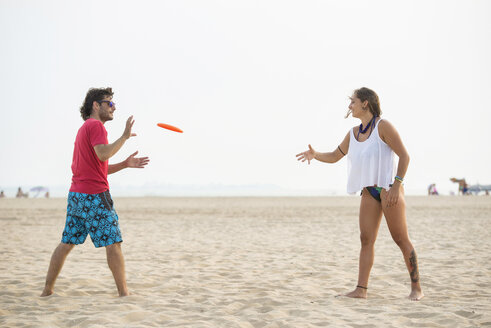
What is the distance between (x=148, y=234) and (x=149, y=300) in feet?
22.2

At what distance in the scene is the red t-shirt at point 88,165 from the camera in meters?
4.19

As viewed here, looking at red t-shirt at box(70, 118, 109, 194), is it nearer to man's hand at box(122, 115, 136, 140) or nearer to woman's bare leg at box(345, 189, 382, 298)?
man's hand at box(122, 115, 136, 140)

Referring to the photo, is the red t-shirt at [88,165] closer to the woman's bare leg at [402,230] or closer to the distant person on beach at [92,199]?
the distant person on beach at [92,199]

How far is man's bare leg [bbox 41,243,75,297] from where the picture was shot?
430 cm

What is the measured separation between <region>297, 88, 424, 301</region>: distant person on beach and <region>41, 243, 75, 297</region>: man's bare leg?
2.68 metres

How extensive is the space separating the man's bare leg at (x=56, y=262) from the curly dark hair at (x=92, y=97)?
1.27 m

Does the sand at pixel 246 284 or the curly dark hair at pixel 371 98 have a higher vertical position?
the curly dark hair at pixel 371 98

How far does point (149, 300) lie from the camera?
4289 millimetres

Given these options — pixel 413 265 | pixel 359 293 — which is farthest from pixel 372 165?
pixel 359 293

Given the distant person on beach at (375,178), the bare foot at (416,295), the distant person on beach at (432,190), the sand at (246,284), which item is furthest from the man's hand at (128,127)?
the distant person on beach at (432,190)

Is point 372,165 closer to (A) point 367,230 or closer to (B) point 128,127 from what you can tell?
(A) point 367,230

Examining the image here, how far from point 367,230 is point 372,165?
618 mm

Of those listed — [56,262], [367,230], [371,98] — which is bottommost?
[56,262]

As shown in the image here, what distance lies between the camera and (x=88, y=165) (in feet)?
13.8
